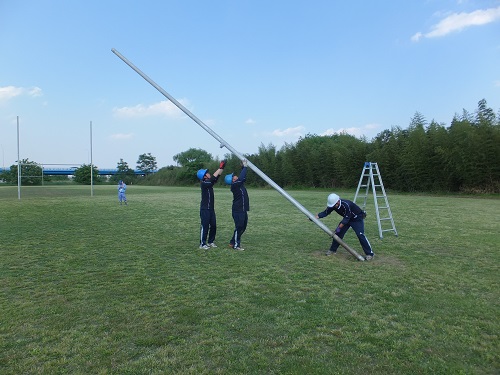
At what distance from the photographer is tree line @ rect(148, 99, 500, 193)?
25.0 meters

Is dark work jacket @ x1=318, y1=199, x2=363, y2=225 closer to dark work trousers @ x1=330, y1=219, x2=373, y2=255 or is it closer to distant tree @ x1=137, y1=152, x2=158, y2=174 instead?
dark work trousers @ x1=330, y1=219, x2=373, y2=255

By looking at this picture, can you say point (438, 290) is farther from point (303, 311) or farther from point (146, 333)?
point (146, 333)

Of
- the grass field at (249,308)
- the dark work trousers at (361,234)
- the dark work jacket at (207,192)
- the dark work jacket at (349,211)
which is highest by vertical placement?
the dark work jacket at (207,192)

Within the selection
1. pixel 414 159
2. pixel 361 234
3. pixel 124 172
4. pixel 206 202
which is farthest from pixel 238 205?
pixel 124 172

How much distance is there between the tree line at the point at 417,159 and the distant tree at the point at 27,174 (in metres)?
30.5

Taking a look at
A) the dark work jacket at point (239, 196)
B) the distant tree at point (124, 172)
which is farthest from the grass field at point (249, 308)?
the distant tree at point (124, 172)

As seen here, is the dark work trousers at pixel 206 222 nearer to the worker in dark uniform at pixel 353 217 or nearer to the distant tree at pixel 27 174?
the worker in dark uniform at pixel 353 217

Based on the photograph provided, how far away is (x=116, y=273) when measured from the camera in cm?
628

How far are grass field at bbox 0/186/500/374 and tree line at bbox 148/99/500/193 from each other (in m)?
19.2

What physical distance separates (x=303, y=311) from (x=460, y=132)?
86.3 ft

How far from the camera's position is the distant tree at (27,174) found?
146 feet

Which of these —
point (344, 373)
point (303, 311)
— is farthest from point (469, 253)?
point (344, 373)

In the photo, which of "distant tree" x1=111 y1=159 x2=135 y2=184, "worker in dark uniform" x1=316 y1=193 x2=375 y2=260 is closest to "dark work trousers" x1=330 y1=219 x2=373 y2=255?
"worker in dark uniform" x1=316 y1=193 x2=375 y2=260

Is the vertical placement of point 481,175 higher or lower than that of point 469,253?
higher
